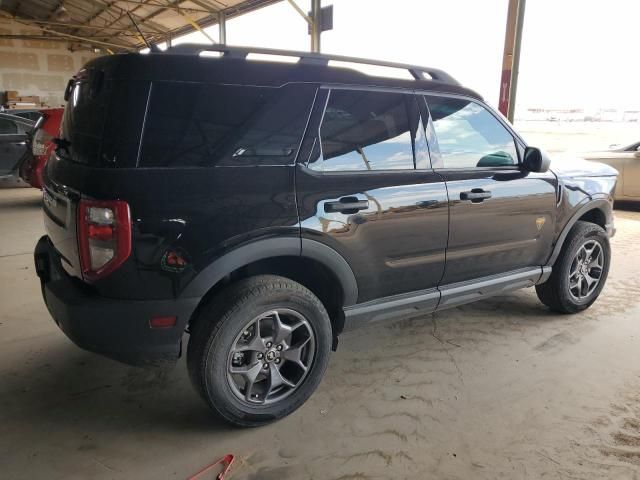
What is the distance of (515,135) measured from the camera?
10.9 ft

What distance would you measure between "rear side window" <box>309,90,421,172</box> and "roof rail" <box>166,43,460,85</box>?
0.21 metres

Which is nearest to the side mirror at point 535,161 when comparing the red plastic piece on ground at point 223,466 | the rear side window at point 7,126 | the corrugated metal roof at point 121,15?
the red plastic piece on ground at point 223,466

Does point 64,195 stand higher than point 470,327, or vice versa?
point 64,195

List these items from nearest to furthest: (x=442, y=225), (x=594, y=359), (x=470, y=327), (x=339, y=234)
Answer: (x=339, y=234), (x=442, y=225), (x=594, y=359), (x=470, y=327)

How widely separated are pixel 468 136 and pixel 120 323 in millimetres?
2330

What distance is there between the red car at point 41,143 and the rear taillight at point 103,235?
223 inches

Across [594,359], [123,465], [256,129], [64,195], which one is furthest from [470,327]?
[64,195]

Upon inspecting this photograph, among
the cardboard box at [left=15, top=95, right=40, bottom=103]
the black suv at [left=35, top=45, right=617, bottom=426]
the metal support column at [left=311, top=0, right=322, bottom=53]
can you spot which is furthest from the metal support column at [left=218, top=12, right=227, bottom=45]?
the black suv at [left=35, top=45, right=617, bottom=426]

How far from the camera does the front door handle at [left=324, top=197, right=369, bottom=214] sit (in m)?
2.40

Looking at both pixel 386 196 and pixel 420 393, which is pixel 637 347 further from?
pixel 386 196

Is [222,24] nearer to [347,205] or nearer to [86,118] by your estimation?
[86,118]

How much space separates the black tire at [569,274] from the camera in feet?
12.0

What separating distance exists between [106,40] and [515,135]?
26.0 m

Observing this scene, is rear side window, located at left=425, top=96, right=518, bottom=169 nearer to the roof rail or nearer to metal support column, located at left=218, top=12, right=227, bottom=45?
the roof rail
